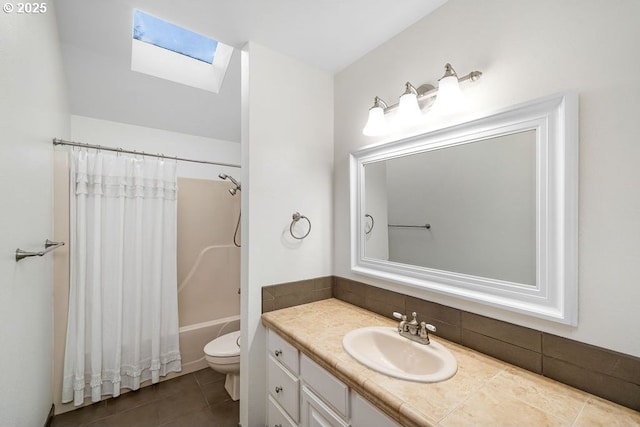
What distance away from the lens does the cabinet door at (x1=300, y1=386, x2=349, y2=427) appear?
1.05 meters

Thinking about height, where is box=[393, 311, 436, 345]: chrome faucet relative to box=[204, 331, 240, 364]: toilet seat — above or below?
above

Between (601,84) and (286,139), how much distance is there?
148 centimetres

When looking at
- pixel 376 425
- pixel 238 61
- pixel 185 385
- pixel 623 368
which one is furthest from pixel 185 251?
pixel 623 368

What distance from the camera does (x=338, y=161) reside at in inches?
76.5

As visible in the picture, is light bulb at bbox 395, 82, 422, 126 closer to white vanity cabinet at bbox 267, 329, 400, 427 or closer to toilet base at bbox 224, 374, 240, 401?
white vanity cabinet at bbox 267, 329, 400, 427

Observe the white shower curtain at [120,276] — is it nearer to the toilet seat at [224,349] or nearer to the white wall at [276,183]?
the toilet seat at [224,349]

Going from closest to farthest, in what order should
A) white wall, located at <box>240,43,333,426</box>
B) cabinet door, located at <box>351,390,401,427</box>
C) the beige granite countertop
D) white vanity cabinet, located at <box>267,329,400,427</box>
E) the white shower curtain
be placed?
the beige granite countertop, cabinet door, located at <box>351,390,401,427</box>, white vanity cabinet, located at <box>267,329,400,427</box>, white wall, located at <box>240,43,333,426</box>, the white shower curtain

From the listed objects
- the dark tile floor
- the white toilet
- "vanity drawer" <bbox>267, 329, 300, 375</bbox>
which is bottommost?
the dark tile floor

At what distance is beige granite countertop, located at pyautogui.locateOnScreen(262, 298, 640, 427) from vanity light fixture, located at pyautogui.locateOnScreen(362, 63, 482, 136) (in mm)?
1148

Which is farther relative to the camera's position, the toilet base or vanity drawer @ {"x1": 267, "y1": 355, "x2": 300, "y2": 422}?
the toilet base

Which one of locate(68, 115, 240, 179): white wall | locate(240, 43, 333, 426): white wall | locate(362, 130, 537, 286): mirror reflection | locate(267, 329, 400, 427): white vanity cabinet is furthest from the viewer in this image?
locate(68, 115, 240, 179): white wall

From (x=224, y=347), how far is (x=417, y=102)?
7.47 feet

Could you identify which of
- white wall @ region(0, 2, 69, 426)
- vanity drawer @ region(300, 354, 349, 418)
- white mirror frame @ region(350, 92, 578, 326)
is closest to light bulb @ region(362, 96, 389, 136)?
white mirror frame @ region(350, 92, 578, 326)

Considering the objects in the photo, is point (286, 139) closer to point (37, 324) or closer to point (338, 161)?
point (338, 161)
